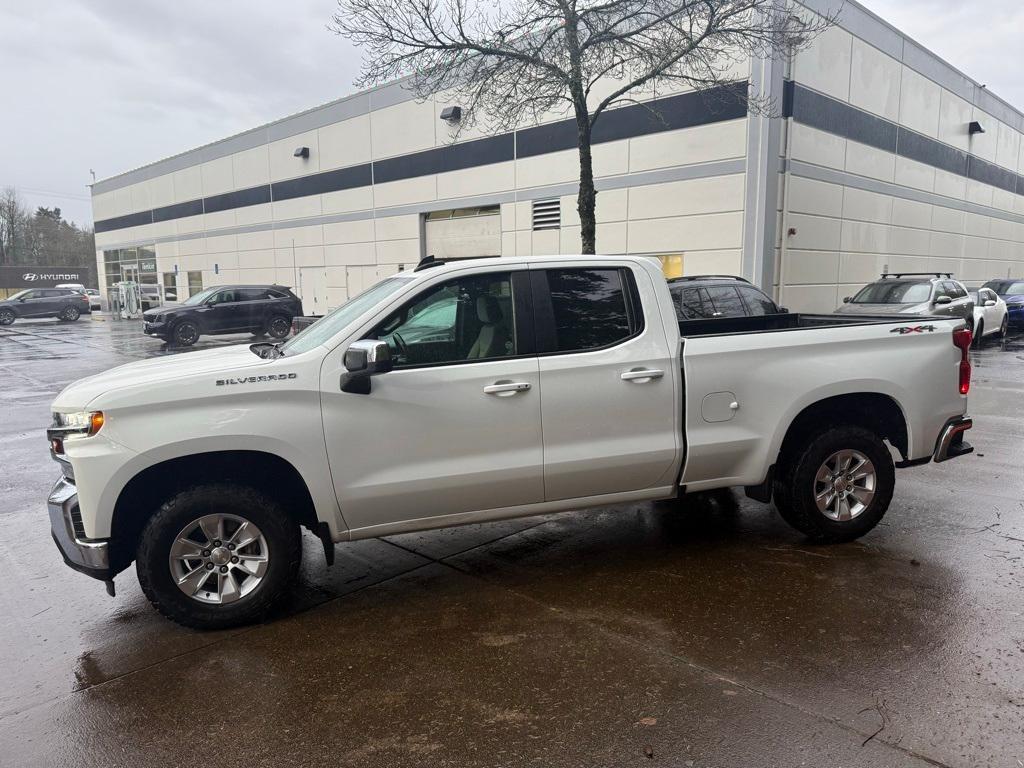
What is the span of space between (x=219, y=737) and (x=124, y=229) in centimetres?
4867

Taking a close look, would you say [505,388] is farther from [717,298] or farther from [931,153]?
[931,153]

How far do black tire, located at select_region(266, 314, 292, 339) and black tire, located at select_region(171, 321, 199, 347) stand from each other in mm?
2230

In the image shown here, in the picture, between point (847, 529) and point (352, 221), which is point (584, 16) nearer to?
point (847, 529)

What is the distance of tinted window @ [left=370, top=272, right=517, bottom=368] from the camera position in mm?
4078

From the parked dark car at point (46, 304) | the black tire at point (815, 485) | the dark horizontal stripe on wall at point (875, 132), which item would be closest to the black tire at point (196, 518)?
the black tire at point (815, 485)

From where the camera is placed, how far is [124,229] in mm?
44500

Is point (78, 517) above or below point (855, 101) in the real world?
below

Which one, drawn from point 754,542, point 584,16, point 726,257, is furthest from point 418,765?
point 726,257

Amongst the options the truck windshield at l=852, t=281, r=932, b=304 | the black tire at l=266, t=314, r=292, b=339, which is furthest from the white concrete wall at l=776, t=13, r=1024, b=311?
the black tire at l=266, t=314, r=292, b=339

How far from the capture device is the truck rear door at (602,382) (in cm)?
426

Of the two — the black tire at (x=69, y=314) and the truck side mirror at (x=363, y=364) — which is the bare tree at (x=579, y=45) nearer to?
the truck side mirror at (x=363, y=364)

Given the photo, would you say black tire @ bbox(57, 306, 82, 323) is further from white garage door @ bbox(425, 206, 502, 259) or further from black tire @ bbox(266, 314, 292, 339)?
white garage door @ bbox(425, 206, 502, 259)

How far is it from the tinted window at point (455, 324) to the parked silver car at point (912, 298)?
39.0ft

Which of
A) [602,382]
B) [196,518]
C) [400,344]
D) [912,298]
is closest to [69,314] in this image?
[912,298]
